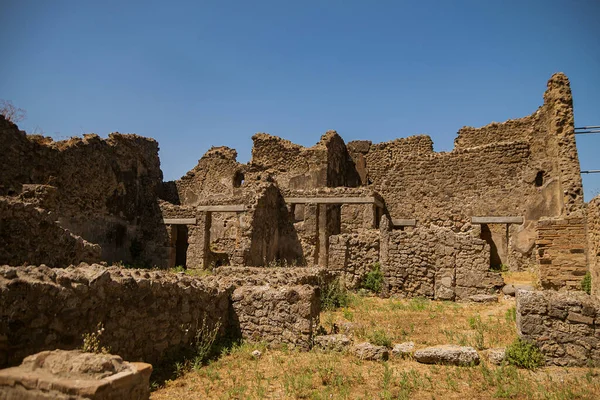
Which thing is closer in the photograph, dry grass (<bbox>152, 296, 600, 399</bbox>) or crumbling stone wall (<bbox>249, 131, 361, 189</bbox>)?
dry grass (<bbox>152, 296, 600, 399</bbox>)

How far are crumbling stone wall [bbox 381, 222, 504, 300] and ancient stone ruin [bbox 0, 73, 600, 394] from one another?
41 mm

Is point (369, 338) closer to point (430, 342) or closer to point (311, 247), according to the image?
point (430, 342)

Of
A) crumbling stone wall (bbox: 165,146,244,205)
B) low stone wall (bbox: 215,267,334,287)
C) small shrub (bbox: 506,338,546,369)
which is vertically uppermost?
crumbling stone wall (bbox: 165,146,244,205)

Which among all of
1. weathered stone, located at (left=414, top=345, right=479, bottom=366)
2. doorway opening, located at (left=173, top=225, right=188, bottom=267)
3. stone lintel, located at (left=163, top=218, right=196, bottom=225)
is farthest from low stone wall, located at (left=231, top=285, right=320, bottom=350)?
doorway opening, located at (left=173, top=225, right=188, bottom=267)

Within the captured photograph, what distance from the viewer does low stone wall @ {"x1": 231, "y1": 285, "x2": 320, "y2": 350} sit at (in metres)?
7.17

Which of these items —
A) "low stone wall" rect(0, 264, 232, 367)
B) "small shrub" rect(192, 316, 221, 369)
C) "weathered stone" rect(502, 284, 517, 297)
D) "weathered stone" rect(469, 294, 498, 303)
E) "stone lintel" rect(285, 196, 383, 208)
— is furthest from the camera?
"stone lintel" rect(285, 196, 383, 208)

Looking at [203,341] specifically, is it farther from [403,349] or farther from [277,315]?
[403,349]

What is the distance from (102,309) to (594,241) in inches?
383

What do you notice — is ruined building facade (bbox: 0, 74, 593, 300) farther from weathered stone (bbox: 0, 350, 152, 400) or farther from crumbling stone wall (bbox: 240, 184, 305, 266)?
weathered stone (bbox: 0, 350, 152, 400)

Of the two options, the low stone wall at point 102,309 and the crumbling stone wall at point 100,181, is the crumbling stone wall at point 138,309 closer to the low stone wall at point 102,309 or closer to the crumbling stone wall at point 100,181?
the low stone wall at point 102,309

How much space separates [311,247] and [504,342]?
12161 millimetres

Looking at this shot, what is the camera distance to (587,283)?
993 cm

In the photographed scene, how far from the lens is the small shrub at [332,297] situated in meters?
11.0

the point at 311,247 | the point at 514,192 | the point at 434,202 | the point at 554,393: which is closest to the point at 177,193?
the point at 311,247
